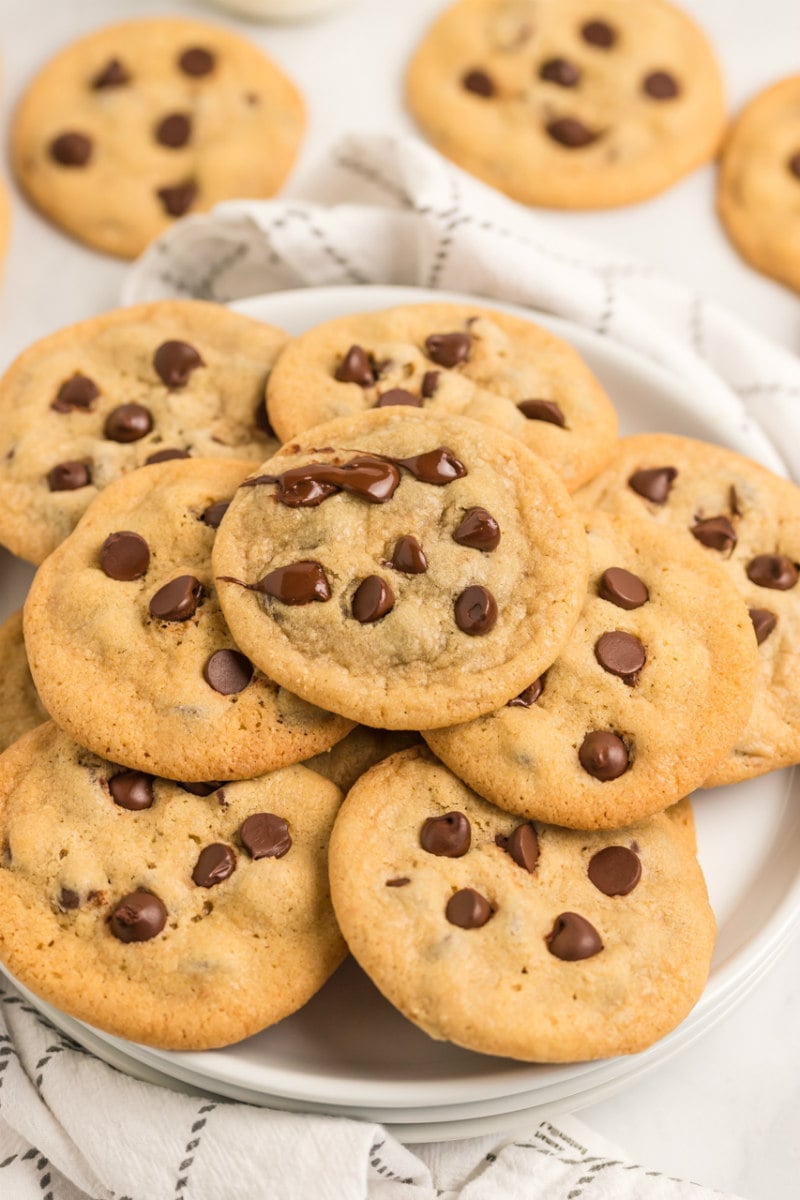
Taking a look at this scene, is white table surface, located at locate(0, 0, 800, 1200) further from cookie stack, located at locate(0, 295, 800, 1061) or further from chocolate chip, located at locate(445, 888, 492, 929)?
chocolate chip, located at locate(445, 888, 492, 929)

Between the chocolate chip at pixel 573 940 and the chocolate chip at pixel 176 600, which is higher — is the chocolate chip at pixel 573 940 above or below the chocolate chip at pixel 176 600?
below

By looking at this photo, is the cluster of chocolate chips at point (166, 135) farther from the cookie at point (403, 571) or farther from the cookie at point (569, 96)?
the cookie at point (403, 571)

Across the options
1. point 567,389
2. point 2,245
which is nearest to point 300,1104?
point 567,389

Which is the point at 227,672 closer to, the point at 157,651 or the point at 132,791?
the point at 157,651

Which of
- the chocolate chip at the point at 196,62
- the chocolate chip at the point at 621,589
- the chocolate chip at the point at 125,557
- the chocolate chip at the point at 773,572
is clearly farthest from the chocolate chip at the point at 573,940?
the chocolate chip at the point at 196,62

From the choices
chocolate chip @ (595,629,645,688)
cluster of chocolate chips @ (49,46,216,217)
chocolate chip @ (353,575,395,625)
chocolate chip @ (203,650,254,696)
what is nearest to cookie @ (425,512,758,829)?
chocolate chip @ (595,629,645,688)

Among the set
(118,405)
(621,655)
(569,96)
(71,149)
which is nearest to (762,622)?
A: (621,655)
